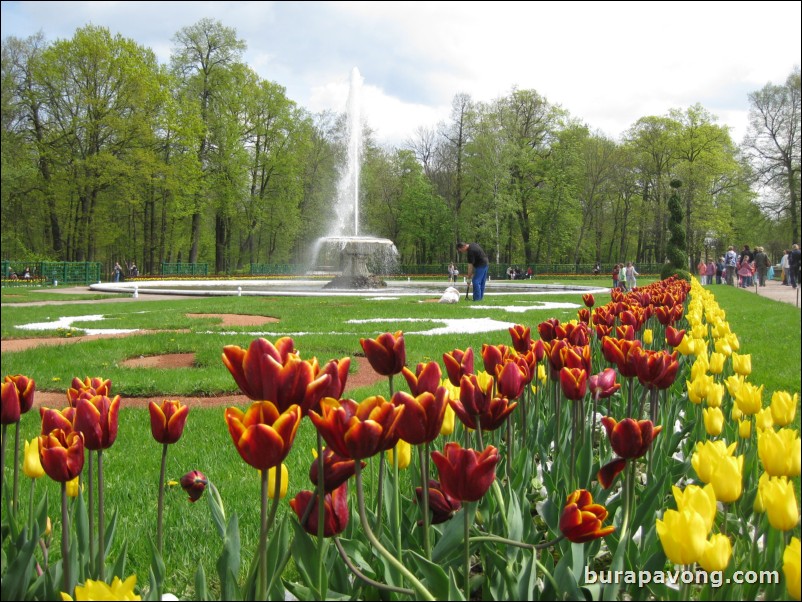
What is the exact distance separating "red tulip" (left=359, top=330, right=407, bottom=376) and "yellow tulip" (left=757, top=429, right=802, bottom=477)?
79cm

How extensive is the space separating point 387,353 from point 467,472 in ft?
1.71

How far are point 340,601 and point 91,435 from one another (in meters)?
0.64

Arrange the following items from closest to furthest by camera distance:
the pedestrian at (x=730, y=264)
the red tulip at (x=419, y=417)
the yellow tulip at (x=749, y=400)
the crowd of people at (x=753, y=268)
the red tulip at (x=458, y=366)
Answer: the red tulip at (x=419, y=417), the red tulip at (x=458, y=366), the yellow tulip at (x=749, y=400), the crowd of people at (x=753, y=268), the pedestrian at (x=730, y=264)

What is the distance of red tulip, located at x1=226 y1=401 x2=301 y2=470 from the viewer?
1.00 metres

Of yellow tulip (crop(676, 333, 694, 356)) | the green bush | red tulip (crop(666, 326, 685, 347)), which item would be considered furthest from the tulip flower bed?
the green bush

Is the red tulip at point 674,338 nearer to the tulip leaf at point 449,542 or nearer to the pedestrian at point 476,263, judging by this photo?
the tulip leaf at point 449,542

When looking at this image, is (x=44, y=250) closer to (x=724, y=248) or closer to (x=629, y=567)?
(x=629, y=567)

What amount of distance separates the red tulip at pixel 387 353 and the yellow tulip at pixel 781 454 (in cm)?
79

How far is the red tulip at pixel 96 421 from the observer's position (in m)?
1.39

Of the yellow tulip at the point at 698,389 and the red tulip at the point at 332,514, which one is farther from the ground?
the yellow tulip at the point at 698,389

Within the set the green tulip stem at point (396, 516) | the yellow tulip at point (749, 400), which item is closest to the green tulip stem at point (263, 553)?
the green tulip stem at point (396, 516)

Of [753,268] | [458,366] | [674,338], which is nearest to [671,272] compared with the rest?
[753,268]

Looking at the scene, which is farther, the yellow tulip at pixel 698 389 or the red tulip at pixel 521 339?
the red tulip at pixel 521 339

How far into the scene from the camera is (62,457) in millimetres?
1260
